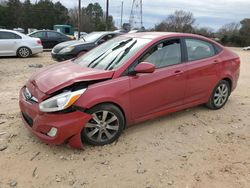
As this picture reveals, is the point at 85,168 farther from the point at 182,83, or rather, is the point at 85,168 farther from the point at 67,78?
the point at 182,83

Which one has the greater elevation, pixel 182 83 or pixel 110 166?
pixel 182 83

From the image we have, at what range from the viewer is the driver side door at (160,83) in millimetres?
4055

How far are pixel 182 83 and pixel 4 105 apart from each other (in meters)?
3.41

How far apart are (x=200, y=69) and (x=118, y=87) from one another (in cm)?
169

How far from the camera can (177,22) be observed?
43938 millimetres

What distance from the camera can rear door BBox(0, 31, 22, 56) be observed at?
1232 cm

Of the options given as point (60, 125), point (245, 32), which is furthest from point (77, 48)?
point (245, 32)

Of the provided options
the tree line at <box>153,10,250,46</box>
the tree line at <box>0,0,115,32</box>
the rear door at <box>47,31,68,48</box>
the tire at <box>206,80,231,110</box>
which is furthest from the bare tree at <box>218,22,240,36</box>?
the tire at <box>206,80,231,110</box>

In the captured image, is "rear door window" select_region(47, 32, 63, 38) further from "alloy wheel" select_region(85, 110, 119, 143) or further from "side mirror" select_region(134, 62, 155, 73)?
"alloy wheel" select_region(85, 110, 119, 143)

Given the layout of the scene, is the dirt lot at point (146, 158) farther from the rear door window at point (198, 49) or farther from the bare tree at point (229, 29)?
the bare tree at point (229, 29)

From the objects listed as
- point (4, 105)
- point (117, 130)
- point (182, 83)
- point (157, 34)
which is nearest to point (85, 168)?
point (117, 130)

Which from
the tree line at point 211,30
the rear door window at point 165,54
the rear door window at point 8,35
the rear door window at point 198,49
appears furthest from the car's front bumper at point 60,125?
the tree line at point 211,30

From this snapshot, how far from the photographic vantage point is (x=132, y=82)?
3.96 metres

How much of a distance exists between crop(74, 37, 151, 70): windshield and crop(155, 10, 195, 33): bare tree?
38.9 m
